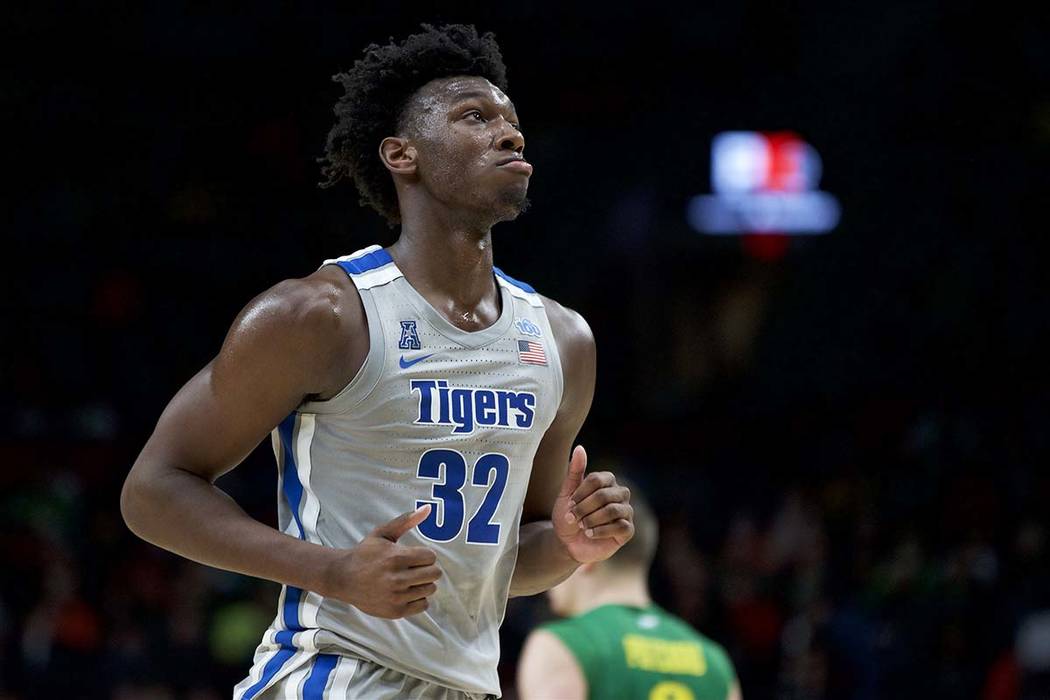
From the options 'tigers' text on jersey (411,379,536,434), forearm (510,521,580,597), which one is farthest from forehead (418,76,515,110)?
forearm (510,521,580,597)

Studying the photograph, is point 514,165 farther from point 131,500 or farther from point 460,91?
point 131,500

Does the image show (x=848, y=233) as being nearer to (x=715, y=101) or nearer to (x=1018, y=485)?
(x=715, y=101)

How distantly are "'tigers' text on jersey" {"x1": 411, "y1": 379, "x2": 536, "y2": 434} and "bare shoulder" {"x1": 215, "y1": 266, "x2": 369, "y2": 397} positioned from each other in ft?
0.55

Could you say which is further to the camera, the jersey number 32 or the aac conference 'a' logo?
the aac conference 'a' logo

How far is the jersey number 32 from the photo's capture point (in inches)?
127

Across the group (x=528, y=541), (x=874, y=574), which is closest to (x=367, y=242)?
(x=874, y=574)

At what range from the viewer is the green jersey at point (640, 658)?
4.77m

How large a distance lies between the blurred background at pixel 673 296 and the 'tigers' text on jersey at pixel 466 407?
5.64 meters

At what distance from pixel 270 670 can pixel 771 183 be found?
45.4 ft

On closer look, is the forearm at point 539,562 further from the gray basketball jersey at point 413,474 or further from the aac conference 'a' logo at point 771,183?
the aac conference 'a' logo at point 771,183

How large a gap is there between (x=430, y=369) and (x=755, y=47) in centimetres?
1323

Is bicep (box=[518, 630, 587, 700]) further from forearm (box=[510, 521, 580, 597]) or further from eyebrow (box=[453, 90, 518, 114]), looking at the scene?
eyebrow (box=[453, 90, 518, 114])

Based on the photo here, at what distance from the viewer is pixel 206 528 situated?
306 cm

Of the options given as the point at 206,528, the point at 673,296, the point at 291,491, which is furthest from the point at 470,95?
the point at 673,296
